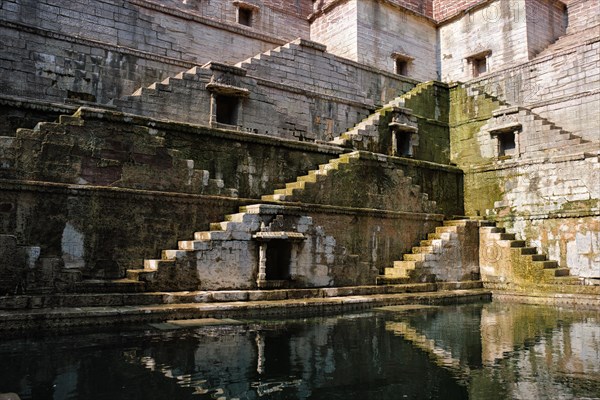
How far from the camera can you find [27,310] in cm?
763

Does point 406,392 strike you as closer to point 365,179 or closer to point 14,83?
point 365,179

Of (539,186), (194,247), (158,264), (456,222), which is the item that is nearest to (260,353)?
(158,264)

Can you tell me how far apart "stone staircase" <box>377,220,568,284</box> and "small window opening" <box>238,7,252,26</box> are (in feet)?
40.6

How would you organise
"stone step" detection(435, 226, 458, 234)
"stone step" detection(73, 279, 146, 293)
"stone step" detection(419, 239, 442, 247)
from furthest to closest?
1. "stone step" detection(435, 226, 458, 234)
2. "stone step" detection(419, 239, 442, 247)
3. "stone step" detection(73, 279, 146, 293)

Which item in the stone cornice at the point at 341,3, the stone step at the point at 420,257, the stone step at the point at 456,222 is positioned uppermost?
the stone cornice at the point at 341,3

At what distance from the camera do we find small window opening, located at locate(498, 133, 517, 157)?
55.9 feet

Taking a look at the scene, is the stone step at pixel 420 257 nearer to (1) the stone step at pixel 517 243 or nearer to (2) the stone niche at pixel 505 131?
(1) the stone step at pixel 517 243

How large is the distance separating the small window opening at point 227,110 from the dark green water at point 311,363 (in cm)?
770

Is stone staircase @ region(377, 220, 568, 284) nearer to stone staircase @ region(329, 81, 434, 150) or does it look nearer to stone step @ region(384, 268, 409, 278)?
stone step @ region(384, 268, 409, 278)

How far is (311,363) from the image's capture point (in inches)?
239

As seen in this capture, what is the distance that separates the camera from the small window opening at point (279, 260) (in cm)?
1084

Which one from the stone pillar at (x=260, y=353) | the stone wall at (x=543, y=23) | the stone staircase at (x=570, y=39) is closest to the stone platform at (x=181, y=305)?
the stone pillar at (x=260, y=353)

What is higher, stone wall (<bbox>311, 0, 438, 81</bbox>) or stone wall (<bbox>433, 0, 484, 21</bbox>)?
stone wall (<bbox>433, 0, 484, 21</bbox>)

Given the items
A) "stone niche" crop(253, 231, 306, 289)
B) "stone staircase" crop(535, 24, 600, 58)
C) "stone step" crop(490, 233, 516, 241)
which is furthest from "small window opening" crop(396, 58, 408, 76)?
"stone niche" crop(253, 231, 306, 289)
